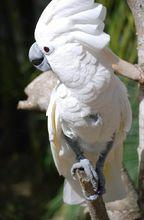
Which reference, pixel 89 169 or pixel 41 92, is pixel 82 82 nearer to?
pixel 89 169

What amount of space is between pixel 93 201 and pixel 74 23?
10.6 inches

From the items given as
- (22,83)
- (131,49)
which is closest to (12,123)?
(22,83)

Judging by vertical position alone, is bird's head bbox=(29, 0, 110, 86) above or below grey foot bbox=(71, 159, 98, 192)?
above

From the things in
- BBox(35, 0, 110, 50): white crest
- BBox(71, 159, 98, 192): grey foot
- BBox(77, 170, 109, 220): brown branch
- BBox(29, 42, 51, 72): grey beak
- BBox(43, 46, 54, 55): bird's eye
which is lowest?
BBox(77, 170, 109, 220): brown branch

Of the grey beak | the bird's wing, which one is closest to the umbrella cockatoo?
the grey beak

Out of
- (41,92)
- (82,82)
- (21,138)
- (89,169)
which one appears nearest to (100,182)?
(89,169)

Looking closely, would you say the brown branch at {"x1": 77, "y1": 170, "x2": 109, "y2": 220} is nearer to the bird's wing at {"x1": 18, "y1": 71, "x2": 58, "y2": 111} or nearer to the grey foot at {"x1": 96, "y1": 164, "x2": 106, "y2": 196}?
the grey foot at {"x1": 96, "y1": 164, "x2": 106, "y2": 196}

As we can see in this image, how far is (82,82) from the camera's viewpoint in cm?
75

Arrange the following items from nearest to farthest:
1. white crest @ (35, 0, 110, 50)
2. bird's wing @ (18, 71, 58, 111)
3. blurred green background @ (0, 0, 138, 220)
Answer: white crest @ (35, 0, 110, 50) → bird's wing @ (18, 71, 58, 111) → blurred green background @ (0, 0, 138, 220)

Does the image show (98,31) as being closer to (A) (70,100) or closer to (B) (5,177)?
(A) (70,100)

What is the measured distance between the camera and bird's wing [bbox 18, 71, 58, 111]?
1117mm

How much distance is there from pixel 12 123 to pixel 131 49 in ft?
4.53

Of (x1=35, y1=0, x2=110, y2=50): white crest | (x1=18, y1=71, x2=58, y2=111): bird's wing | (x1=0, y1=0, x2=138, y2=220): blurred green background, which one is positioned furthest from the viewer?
(x1=0, y1=0, x2=138, y2=220): blurred green background

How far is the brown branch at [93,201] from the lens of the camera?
813mm
